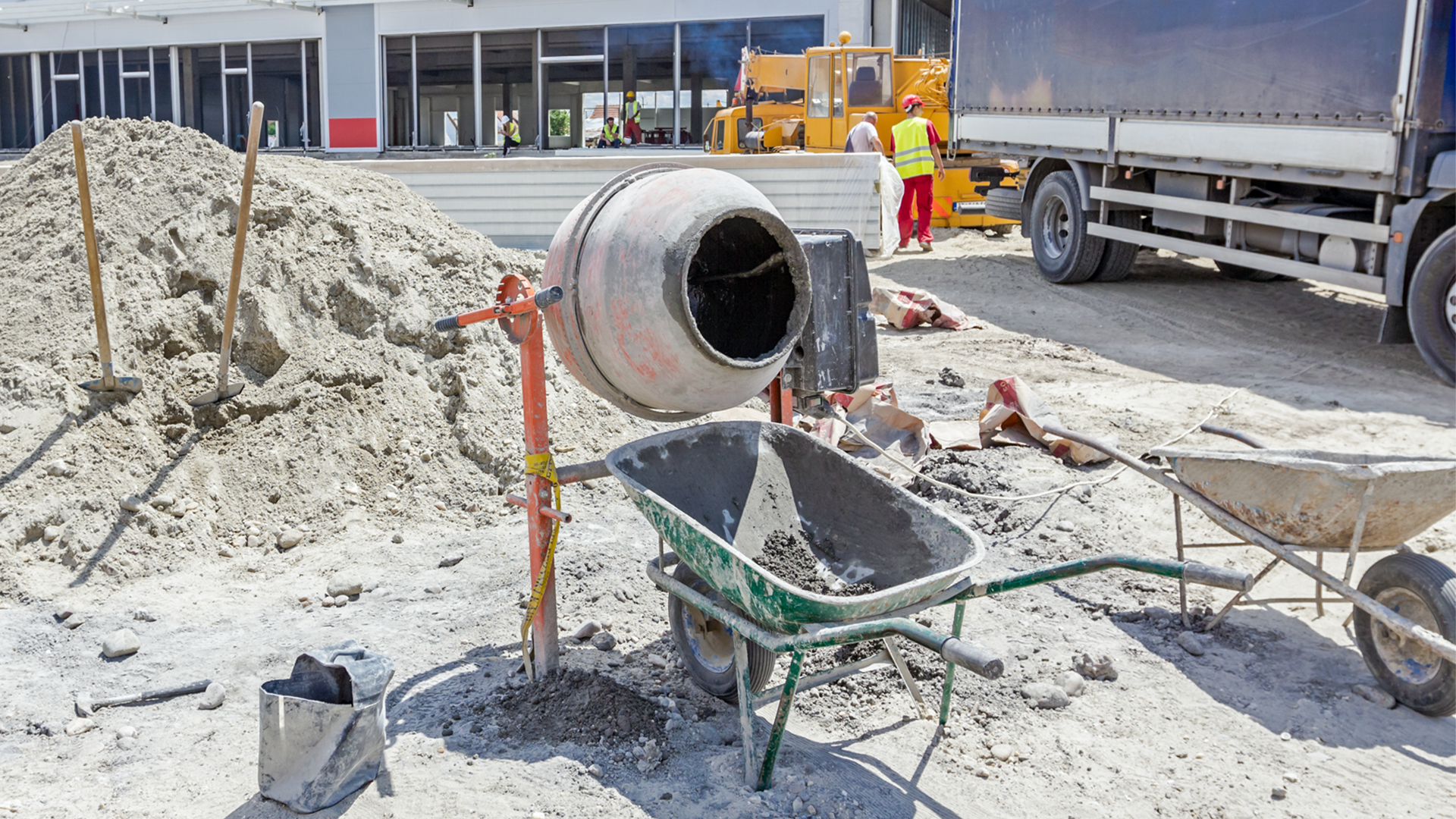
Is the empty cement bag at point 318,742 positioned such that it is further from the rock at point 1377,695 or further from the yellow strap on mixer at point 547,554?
the rock at point 1377,695

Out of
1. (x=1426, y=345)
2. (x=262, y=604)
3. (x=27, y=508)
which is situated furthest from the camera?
(x=1426, y=345)

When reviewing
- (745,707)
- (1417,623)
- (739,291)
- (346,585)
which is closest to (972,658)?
(745,707)

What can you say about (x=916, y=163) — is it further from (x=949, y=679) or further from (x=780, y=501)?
(x=949, y=679)

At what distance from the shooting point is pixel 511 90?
27156mm

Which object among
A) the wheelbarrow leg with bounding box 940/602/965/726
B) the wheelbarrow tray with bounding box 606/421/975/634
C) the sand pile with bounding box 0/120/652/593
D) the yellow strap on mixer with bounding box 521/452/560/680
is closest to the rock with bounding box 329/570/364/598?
the sand pile with bounding box 0/120/652/593

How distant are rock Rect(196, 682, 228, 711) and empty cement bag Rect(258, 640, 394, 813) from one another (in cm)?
68

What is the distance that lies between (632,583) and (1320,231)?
6.49 metres

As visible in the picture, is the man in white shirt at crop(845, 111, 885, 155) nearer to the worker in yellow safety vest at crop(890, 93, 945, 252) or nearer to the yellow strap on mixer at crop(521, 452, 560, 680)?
the worker in yellow safety vest at crop(890, 93, 945, 252)

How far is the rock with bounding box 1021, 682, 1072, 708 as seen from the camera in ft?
12.9

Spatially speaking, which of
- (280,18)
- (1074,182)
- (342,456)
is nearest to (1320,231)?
(1074,182)

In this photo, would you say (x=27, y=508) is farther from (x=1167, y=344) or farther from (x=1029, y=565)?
(x=1167, y=344)

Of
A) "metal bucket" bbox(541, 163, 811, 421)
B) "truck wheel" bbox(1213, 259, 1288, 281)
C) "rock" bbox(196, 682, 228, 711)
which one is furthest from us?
"truck wheel" bbox(1213, 259, 1288, 281)

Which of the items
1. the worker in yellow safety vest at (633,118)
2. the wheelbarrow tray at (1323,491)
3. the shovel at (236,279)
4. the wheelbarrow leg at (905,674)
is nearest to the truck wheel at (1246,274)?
the wheelbarrow tray at (1323,491)

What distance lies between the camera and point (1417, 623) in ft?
12.7
